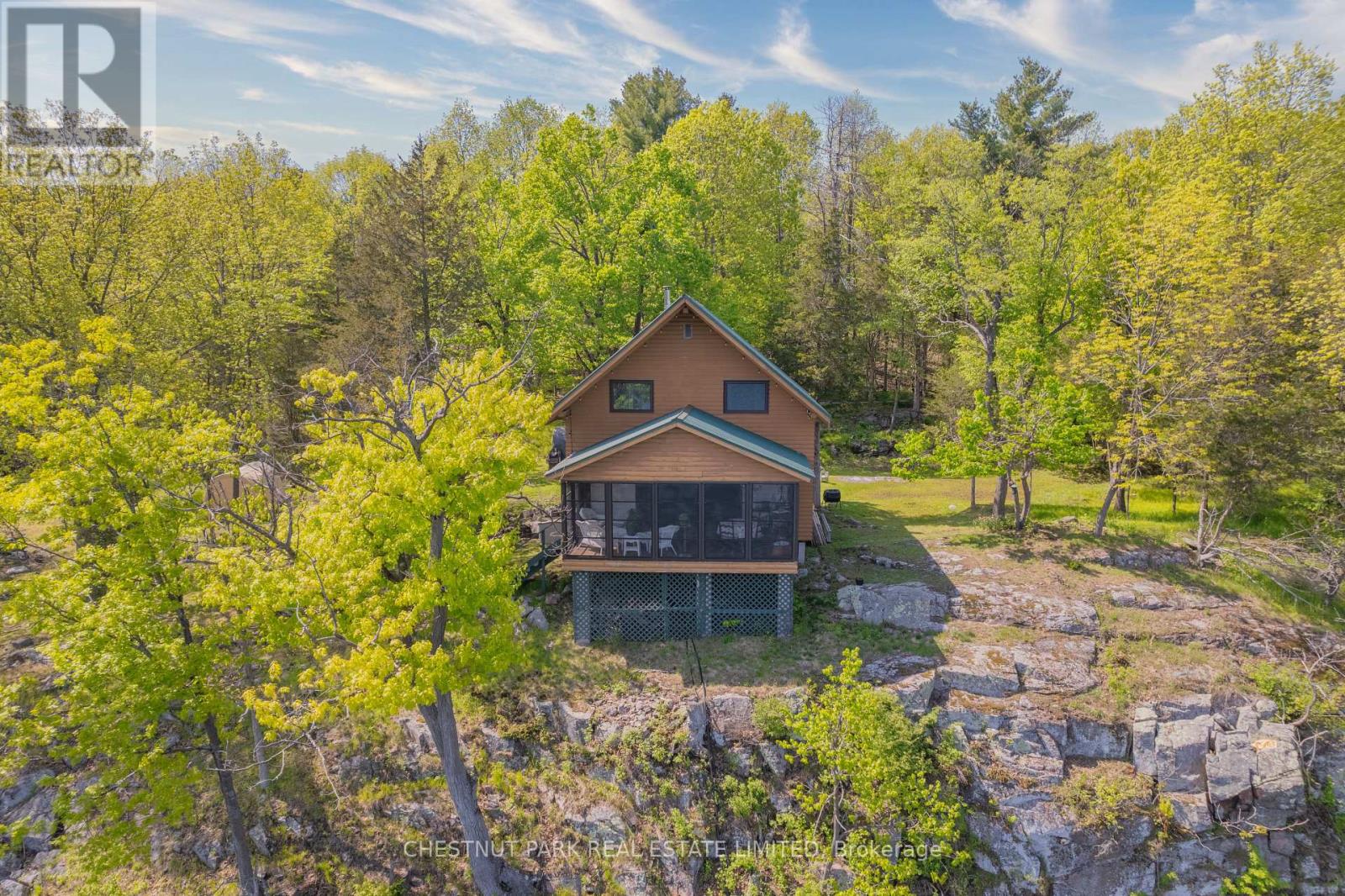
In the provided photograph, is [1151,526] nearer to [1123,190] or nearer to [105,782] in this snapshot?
[1123,190]

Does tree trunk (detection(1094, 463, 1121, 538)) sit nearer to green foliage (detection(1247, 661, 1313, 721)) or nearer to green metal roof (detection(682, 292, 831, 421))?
green foliage (detection(1247, 661, 1313, 721))

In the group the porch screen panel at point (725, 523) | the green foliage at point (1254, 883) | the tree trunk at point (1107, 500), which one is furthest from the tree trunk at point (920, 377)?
the green foliage at point (1254, 883)

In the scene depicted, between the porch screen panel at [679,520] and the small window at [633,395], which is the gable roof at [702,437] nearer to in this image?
A: the porch screen panel at [679,520]

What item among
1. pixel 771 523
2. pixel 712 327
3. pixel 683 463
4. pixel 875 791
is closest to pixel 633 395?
pixel 712 327

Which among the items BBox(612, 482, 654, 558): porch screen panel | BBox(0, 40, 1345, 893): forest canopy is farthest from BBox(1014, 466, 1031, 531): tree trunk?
BBox(612, 482, 654, 558): porch screen panel

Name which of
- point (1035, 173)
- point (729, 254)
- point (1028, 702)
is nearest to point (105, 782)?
point (1028, 702)

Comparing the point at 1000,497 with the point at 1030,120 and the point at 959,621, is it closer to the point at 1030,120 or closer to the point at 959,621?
the point at 959,621
